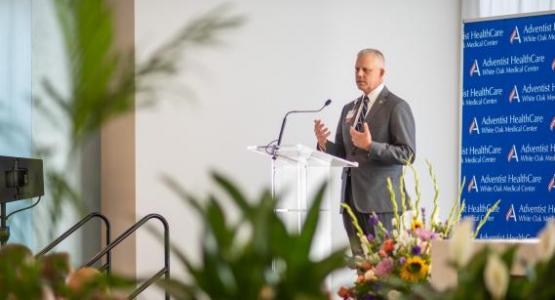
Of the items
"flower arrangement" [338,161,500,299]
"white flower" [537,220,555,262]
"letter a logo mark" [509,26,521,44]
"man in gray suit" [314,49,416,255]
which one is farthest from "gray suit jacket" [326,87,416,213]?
"white flower" [537,220,555,262]

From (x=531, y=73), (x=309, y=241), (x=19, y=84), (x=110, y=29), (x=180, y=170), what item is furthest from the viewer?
(x=180, y=170)

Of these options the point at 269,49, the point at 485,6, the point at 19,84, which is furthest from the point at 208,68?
the point at 485,6

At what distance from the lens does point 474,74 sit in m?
7.30

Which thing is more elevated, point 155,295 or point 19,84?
point 19,84

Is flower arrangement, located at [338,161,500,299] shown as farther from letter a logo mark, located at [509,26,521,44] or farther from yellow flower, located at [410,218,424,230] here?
letter a logo mark, located at [509,26,521,44]

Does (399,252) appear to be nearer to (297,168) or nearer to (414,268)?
(414,268)

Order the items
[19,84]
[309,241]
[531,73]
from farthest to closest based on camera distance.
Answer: [531,73]
[19,84]
[309,241]

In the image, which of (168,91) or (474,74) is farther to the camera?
(474,74)

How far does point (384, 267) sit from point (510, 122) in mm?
4891

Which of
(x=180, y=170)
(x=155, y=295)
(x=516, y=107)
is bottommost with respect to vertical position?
(x=155, y=295)

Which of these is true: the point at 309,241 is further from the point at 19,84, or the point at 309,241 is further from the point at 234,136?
the point at 234,136

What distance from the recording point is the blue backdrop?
23.0 feet

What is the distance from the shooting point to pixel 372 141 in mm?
6109

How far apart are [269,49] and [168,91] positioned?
289 inches
